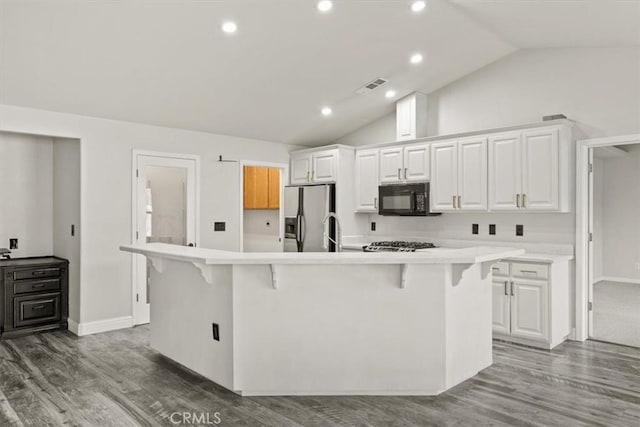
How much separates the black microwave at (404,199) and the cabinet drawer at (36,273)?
12.6 feet

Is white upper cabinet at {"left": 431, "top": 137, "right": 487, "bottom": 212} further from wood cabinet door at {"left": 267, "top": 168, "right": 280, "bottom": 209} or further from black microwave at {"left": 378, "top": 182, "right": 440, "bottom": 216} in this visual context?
wood cabinet door at {"left": 267, "top": 168, "right": 280, "bottom": 209}

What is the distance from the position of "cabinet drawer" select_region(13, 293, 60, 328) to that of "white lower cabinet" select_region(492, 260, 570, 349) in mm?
4637

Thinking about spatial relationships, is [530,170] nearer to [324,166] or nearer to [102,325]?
[324,166]

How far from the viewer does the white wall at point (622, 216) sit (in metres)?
7.79

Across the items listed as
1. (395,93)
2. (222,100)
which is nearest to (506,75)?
(395,93)

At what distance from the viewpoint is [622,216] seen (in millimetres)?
7953

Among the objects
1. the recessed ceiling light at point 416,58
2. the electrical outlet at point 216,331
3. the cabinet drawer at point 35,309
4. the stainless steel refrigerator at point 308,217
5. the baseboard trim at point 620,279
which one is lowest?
the baseboard trim at point 620,279

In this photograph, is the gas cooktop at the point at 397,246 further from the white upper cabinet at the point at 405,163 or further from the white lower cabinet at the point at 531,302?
Answer: the white lower cabinet at the point at 531,302

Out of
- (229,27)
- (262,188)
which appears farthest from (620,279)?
(229,27)

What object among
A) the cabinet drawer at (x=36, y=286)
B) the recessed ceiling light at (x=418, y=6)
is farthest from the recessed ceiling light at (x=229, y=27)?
the cabinet drawer at (x=36, y=286)

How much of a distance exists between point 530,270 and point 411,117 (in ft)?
7.88

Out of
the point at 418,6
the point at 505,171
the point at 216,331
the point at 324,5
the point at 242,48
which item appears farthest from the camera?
the point at 505,171

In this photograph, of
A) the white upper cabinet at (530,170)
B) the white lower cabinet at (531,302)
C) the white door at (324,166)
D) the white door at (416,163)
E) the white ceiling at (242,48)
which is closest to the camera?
the white ceiling at (242,48)

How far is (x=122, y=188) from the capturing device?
16.6 feet
